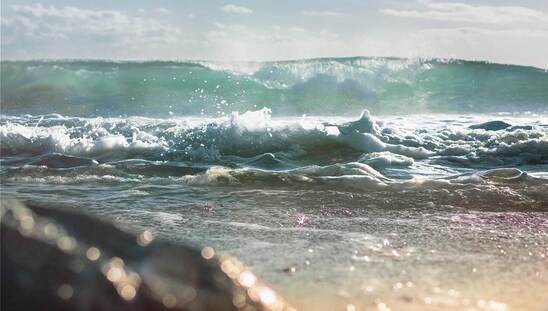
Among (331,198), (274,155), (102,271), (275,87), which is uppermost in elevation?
(102,271)

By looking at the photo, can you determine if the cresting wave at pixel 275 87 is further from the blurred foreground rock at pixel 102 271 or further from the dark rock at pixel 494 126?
the blurred foreground rock at pixel 102 271

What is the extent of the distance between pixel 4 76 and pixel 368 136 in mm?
16404

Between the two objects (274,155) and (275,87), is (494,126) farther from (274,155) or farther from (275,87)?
(275,87)

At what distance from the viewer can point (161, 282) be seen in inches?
51.5

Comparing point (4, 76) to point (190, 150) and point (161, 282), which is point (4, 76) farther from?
point (161, 282)

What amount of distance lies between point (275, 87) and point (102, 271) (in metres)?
17.8

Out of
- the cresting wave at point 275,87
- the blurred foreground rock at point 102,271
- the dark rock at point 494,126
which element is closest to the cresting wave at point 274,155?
the dark rock at point 494,126

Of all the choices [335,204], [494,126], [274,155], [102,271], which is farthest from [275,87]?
[102,271]

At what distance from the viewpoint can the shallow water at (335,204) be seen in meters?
2.21

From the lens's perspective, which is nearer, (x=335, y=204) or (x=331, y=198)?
(x=335, y=204)

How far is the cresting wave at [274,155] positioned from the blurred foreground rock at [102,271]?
124 inches

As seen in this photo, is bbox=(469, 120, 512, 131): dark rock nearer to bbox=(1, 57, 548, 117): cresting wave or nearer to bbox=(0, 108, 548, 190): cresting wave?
bbox=(0, 108, 548, 190): cresting wave

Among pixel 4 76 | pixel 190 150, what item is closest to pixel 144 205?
→ pixel 190 150

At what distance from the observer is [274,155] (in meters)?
7.16
